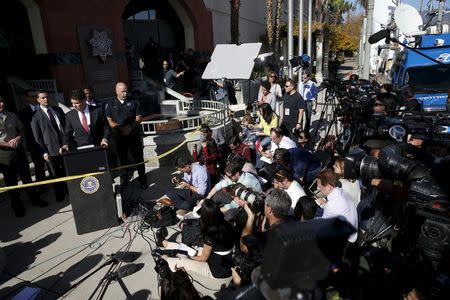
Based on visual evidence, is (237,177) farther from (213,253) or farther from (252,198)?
(213,253)

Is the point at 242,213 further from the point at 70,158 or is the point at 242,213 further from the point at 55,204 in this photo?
the point at 55,204

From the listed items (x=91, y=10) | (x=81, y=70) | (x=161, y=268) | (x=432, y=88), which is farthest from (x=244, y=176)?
(x=91, y=10)

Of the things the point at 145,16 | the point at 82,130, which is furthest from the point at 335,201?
the point at 145,16

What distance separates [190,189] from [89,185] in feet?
4.81

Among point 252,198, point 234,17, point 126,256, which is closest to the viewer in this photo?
point 252,198

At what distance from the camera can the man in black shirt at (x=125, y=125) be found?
5.49m

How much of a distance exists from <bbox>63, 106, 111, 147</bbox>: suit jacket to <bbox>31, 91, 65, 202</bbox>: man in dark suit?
0.30m

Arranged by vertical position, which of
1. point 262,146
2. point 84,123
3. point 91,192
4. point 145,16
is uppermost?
point 145,16

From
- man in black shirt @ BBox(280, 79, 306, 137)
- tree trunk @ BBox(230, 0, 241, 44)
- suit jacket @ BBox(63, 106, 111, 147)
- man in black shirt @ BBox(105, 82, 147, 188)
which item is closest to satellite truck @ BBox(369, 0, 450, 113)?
man in black shirt @ BBox(280, 79, 306, 137)

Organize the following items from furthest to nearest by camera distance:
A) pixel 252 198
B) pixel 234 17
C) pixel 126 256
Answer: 1. pixel 234 17
2. pixel 126 256
3. pixel 252 198

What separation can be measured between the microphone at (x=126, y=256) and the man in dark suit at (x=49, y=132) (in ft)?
7.59

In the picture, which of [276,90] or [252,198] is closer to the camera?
[252,198]

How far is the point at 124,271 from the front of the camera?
3576mm

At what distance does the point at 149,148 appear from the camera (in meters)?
7.03
